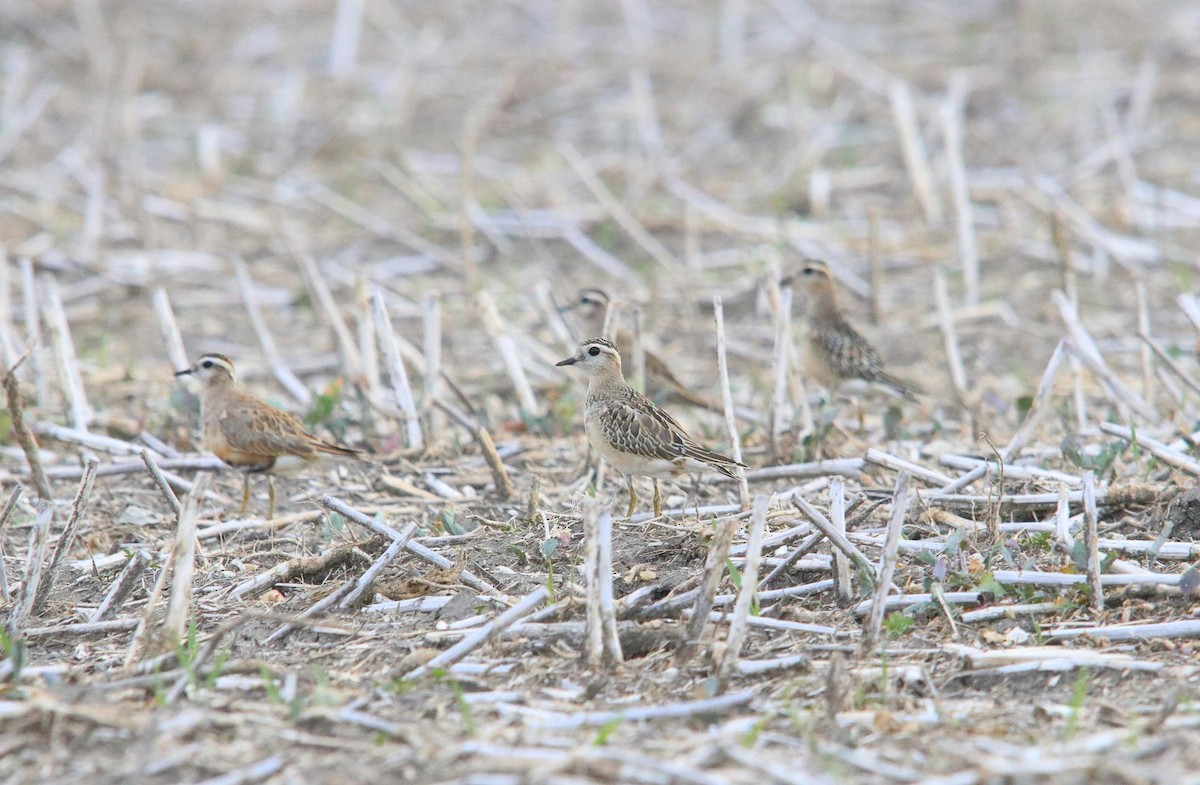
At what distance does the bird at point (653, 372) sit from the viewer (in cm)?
927

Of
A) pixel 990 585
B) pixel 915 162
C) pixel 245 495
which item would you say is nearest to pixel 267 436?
pixel 245 495

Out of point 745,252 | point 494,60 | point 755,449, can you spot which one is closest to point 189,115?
point 494,60

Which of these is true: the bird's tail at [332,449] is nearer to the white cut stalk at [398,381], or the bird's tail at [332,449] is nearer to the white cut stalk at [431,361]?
the white cut stalk at [398,381]

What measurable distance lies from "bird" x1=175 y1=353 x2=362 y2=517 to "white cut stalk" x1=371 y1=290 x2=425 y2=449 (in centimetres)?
45

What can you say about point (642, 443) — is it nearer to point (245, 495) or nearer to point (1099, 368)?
point (245, 495)

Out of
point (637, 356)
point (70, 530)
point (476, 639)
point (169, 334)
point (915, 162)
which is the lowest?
point (476, 639)

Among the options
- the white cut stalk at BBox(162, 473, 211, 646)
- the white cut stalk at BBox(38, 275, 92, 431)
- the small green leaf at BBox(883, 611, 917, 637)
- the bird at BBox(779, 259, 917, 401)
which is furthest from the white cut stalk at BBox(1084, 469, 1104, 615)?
the white cut stalk at BBox(38, 275, 92, 431)

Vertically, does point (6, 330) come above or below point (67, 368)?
above

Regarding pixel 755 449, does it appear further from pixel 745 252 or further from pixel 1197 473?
pixel 745 252

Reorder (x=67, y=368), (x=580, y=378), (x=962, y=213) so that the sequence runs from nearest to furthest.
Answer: (x=67, y=368) < (x=580, y=378) < (x=962, y=213)

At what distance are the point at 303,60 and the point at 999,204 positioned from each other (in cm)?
844

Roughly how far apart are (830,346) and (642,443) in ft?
10.2

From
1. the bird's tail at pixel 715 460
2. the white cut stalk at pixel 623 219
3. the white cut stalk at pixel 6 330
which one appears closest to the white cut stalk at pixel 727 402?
the bird's tail at pixel 715 460

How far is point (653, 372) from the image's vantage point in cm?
945
